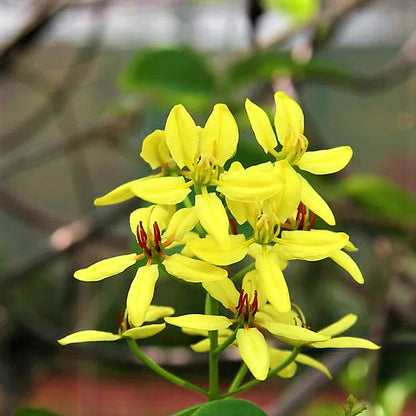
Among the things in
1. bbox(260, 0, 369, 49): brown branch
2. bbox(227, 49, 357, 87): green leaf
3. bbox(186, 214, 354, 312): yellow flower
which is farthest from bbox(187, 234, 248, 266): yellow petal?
bbox(260, 0, 369, 49): brown branch

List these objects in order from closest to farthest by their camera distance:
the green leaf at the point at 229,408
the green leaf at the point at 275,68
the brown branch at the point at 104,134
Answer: the green leaf at the point at 229,408 → the green leaf at the point at 275,68 → the brown branch at the point at 104,134

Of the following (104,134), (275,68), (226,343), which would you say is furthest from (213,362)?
(104,134)

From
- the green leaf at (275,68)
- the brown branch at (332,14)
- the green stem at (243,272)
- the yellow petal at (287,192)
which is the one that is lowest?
the green stem at (243,272)

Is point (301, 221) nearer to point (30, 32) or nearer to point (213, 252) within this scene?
point (213, 252)

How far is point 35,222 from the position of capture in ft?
2.70

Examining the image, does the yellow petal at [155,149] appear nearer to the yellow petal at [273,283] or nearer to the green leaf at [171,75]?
the yellow petal at [273,283]

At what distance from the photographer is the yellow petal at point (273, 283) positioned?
0.66 ft

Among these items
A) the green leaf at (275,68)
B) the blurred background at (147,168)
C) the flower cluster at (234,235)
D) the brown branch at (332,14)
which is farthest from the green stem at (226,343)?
the brown branch at (332,14)

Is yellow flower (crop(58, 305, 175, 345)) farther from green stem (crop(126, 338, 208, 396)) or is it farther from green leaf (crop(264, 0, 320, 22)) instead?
green leaf (crop(264, 0, 320, 22))

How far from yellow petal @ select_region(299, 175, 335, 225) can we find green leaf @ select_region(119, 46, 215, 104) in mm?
425

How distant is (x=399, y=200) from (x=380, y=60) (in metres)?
1.70

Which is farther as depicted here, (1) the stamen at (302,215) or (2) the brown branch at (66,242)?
(2) the brown branch at (66,242)

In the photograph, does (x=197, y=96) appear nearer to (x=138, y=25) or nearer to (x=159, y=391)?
(x=138, y=25)

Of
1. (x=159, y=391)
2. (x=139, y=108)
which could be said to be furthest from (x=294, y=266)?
(x=139, y=108)
